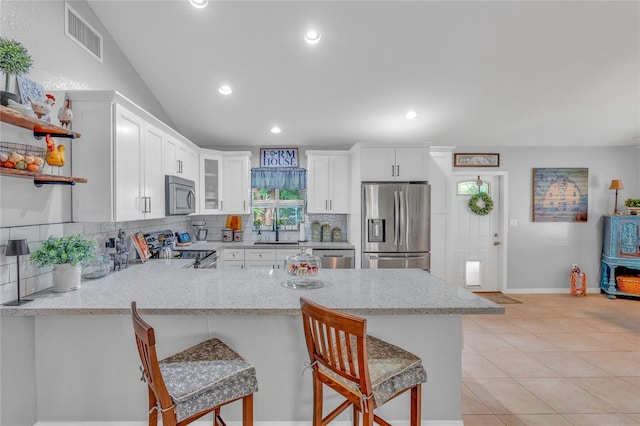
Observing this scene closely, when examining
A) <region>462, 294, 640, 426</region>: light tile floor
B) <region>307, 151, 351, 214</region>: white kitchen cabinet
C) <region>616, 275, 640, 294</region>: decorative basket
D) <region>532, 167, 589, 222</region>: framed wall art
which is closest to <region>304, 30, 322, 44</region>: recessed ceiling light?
<region>307, 151, 351, 214</region>: white kitchen cabinet

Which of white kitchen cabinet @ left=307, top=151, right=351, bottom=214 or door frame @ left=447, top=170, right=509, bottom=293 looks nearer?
white kitchen cabinet @ left=307, top=151, right=351, bottom=214

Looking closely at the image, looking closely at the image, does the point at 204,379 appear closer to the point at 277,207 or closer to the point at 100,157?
the point at 100,157

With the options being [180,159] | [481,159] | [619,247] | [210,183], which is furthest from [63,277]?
[619,247]

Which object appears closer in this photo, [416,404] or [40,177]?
[416,404]

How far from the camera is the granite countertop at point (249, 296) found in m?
1.70

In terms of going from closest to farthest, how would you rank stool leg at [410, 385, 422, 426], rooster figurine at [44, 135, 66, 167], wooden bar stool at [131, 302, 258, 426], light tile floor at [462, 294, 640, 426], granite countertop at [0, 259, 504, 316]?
wooden bar stool at [131, 302, 258, 426] < stool leg at [410, 385, 422, 426] < granite countertop at [0, 259, 504, 316] < rooster figurine at [44, 135, 66, 167] < light tile floor at [462, 294, 640, 426]

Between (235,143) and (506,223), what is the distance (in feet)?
14.9

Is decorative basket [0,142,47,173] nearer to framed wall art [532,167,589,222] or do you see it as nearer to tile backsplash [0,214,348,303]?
tile backsplash [0,214,348,303]

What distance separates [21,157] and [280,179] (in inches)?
135

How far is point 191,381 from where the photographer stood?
140cm

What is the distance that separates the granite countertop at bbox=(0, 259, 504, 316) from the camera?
5.56 feet

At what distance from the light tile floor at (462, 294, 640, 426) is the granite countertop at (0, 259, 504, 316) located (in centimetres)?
103

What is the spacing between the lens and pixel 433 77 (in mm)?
3678

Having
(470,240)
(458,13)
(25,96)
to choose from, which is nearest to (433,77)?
(458,13)
